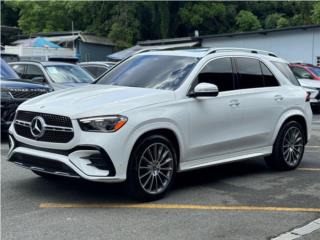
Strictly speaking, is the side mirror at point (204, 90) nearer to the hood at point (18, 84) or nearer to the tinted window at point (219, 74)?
the tinted window at point (219, 74)

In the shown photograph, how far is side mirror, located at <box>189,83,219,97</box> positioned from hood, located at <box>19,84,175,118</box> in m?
0.31

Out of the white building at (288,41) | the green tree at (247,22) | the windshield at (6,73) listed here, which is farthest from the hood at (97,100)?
the green tree at (247,22)

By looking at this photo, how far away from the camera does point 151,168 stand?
20.4 feet

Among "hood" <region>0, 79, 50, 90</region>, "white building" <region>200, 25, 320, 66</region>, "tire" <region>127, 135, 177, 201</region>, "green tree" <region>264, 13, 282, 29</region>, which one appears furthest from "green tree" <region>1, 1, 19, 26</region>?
"tire" <region>127, 135, 177, 201</region>

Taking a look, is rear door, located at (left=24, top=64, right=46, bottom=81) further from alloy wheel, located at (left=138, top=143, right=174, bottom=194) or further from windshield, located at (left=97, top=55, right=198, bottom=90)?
alloy wheel, located at (left=138, top=143, right=174, bottom=194)

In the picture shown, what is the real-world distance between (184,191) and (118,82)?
1649 mm

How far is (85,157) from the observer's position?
230 inches

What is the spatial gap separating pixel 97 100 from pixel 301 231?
258 centimetres

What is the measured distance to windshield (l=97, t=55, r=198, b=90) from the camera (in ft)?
22.3

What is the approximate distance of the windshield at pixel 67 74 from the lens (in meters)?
14.3

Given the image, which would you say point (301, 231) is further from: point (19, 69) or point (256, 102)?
point (19, 69)

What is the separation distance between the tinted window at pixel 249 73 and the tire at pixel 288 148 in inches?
32.9

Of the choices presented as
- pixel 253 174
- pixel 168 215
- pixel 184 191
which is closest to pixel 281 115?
pixel 253 174

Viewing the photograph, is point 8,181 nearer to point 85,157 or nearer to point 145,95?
point 85,157
